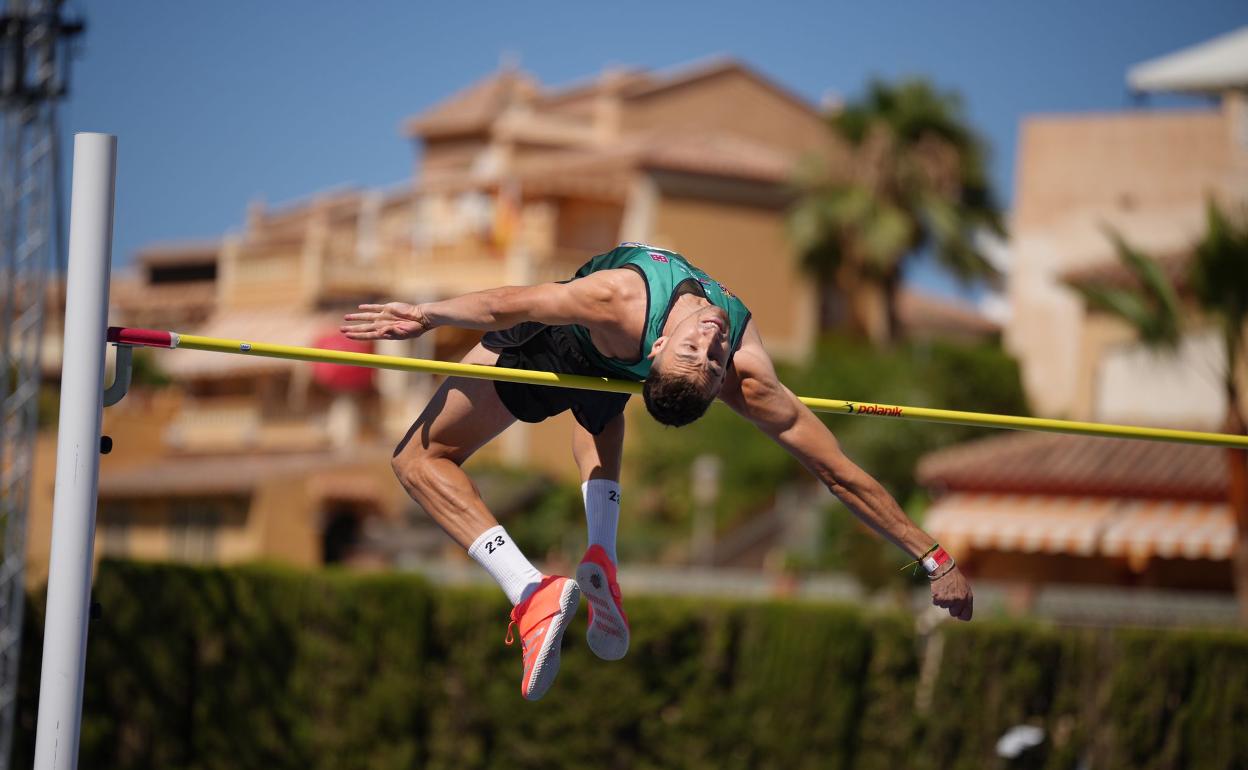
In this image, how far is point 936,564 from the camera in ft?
20.5

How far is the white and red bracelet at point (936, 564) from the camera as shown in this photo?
6.23 metres

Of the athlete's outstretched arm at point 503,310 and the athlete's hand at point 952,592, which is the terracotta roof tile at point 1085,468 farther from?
the athlete's outstretched arm at point 503,310

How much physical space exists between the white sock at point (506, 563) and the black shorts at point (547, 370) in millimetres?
439

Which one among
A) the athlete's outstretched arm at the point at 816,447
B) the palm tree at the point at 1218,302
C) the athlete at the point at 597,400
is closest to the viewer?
the athlete at the point at 597,400

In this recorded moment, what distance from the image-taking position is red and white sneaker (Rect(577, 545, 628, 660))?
6320 mm

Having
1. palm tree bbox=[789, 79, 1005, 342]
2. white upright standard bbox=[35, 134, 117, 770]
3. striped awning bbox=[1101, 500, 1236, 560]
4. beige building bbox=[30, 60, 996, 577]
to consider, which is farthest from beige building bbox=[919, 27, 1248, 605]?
white upright standard bbox=[35, 134, 117, 770]

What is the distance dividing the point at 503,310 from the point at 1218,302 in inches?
516

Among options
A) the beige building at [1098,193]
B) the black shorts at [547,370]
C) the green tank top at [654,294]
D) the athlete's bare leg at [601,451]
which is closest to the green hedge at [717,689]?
the athlete's bare leg at [601,451]

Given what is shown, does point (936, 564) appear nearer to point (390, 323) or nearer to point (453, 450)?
point (453, 450)

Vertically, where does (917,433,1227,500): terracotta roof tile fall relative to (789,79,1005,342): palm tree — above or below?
below

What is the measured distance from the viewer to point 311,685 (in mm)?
13859

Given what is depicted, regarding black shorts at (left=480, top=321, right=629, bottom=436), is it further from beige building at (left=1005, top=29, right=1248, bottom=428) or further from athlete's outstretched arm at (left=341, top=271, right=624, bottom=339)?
beige building at (left=1005, top=29, right=1248, bottom=428)

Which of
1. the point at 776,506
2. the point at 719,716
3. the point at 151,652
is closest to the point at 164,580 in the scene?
the point at 151,652

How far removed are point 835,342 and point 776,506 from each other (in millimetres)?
4316
